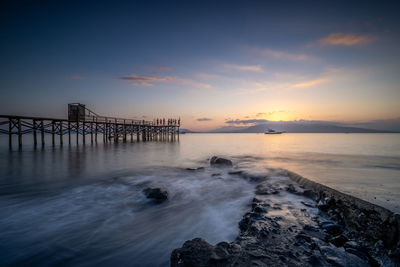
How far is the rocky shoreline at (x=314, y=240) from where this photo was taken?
2.82 meters

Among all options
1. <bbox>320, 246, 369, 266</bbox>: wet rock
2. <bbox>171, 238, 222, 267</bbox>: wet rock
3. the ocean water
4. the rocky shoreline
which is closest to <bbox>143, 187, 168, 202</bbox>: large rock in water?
the ocean water

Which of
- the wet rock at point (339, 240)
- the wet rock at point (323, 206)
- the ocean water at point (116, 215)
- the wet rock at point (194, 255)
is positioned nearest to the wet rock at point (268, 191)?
the ocean water at point (116, 215)

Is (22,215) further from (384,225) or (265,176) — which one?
(265,176)

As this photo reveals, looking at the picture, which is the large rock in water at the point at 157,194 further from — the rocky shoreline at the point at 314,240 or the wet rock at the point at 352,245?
the wet rock at the point at 352,245

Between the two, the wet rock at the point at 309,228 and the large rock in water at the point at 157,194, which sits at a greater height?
the wet rock at the point at 309,228

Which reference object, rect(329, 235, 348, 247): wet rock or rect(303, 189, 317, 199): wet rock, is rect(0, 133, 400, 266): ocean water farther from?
rect(329, 235, 348, 247): wet rock

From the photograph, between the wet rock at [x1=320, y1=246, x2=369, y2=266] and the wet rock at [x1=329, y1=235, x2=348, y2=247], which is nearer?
the wet rock at [x1=320, y1=246, x2=369, y2=266]

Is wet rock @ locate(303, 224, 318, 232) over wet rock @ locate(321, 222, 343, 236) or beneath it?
beneath


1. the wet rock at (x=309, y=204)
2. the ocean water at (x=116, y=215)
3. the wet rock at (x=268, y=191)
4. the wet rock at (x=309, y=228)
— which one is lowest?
the ocean water at (x=116, y=215)

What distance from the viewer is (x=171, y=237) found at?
454cm

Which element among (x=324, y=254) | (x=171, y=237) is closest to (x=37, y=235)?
(x=171, y=237)

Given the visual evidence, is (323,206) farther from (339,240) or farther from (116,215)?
(116,215)

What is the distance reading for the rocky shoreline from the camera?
9.25 feet

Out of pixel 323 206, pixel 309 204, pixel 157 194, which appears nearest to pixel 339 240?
pixel 323 206
